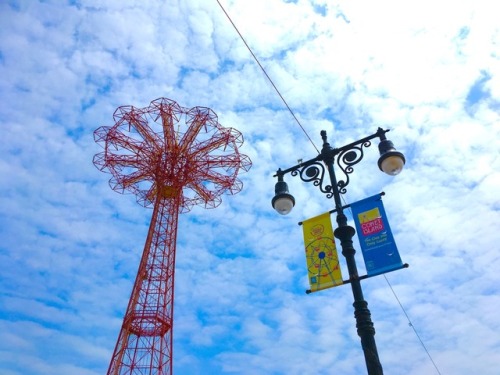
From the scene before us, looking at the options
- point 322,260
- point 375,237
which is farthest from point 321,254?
point 375,237

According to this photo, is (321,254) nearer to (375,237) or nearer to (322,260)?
(322,260)

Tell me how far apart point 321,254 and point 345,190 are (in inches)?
47.5

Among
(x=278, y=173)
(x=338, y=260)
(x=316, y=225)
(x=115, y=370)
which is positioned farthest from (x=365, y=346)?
(x=115, y=370)

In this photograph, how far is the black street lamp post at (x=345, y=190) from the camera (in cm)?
572

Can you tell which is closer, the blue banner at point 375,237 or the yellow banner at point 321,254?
the blue banner at point 375,237

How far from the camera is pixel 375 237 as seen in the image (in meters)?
6.45

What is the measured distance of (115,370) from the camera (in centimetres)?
1862

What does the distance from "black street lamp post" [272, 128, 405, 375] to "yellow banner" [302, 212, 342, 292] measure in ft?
0.66

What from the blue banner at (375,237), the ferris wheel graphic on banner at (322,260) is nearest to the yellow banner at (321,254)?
the ferris wheel graphic on banner at (322,260)

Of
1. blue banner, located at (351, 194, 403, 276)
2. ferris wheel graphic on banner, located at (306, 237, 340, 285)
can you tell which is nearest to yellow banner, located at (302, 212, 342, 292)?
ferris wheel graphic on banner, located at (306, 237, 340, 285)

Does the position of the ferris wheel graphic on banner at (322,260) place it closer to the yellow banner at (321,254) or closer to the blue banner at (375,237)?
the yellow banner at (321,254)

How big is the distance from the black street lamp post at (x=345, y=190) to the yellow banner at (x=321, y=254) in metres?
0.20

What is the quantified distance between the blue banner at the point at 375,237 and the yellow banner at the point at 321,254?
45cm

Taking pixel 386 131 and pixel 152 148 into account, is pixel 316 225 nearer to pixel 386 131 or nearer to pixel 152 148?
pixel 386 131
